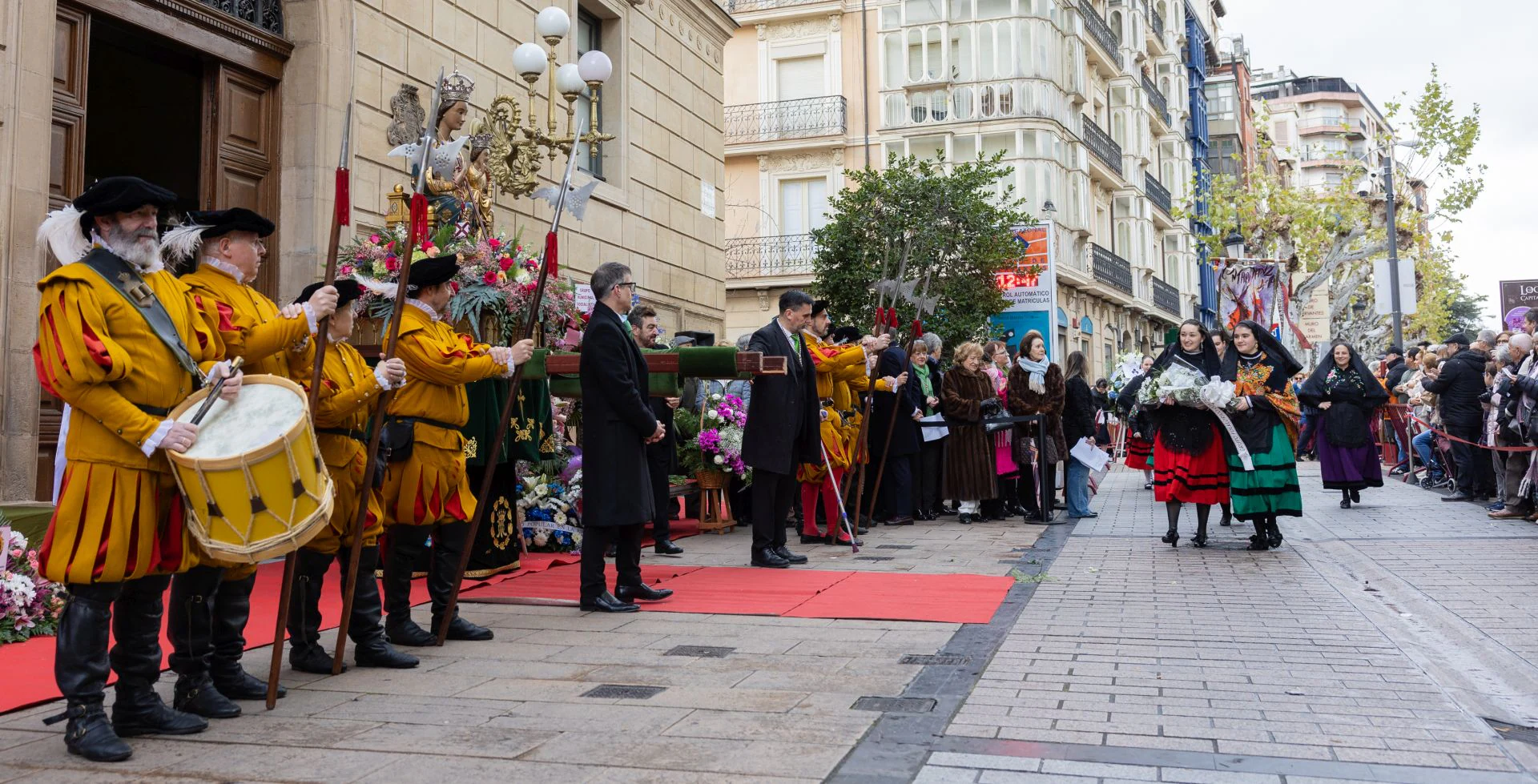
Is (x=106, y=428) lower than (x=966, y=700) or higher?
higher

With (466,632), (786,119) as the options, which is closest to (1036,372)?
(466,632)

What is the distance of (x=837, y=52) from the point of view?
35.9 metres

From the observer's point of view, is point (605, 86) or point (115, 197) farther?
point (605, 86)

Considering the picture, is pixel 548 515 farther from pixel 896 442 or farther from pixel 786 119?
pixel 786 119

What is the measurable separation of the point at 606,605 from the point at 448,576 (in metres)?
1.09

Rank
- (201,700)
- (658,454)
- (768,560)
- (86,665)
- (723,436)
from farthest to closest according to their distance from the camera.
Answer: (723,436)
(658,454)
(768,560)
(201,700)
(86,665)

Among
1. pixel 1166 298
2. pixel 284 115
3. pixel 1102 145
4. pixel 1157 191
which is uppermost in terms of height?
pixel 1157 191

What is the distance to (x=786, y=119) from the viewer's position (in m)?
35.9

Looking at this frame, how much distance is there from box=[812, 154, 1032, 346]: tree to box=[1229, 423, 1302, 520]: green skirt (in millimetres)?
14671

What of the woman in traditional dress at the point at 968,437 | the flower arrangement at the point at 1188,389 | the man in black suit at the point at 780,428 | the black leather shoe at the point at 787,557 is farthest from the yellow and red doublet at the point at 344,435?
the woman in traditional dress at the point at 968,437

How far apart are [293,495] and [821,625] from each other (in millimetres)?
2921

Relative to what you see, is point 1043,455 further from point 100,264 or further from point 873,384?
point 100,264

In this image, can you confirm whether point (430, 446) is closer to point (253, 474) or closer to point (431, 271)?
point (431, 271)

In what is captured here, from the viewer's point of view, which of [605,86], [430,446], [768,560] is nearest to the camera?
[430,446]
